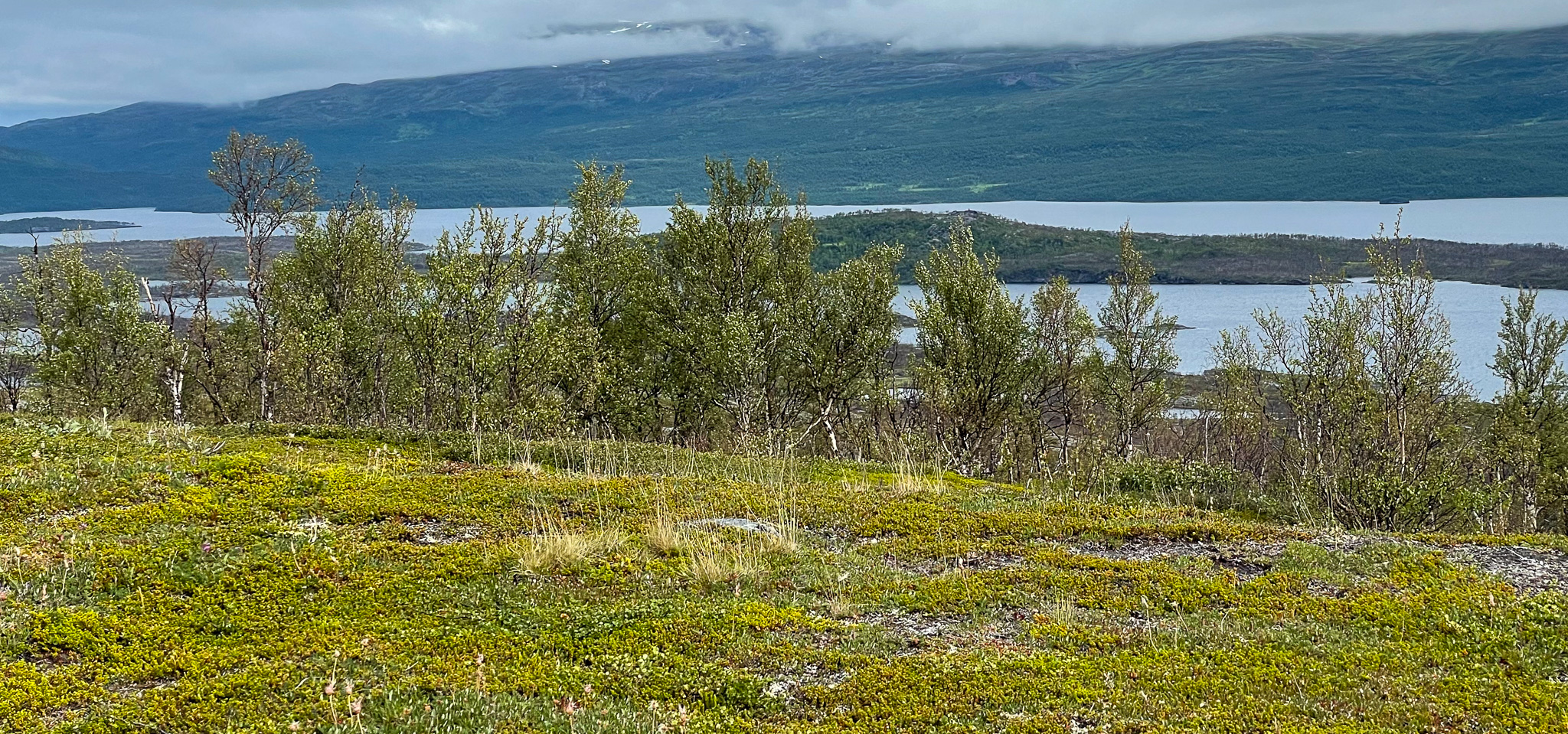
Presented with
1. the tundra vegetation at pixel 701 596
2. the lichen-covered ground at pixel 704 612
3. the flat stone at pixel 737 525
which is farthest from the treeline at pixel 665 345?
the flat stone at pixel 737 525

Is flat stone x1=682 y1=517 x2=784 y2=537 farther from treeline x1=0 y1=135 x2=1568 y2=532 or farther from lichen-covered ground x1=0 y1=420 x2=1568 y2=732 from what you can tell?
treeline x1=0 y1=135 x2=1568 y2=532

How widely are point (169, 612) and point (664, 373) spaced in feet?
119

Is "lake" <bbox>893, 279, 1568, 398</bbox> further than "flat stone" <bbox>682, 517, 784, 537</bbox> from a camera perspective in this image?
Yes

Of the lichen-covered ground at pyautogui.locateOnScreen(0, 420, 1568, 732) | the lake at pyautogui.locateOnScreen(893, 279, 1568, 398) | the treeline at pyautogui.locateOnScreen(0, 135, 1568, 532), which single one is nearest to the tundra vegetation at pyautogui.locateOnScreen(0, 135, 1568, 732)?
the lichen-covered ground at pyautogui.locateOnScreen(0, 420, 1568, 732)

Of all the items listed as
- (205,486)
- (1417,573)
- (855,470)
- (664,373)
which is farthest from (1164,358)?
(205,486)

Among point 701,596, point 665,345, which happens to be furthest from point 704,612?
point 665,345

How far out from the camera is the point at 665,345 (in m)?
45.2

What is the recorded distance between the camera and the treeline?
41.2 m

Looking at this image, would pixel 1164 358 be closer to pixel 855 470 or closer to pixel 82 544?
pixel 855 470

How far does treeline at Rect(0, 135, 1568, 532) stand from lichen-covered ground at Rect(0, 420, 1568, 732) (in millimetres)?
20934

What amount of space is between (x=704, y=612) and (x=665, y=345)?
3554 cm

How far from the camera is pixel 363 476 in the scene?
49.0 ft

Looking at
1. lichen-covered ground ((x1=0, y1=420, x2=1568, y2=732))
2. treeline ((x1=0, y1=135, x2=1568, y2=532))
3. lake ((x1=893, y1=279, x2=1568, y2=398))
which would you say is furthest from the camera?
lake ((x1=893, y1=279, x2=1568, y2=398))

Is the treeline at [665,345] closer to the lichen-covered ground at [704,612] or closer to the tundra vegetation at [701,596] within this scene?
the tundra vegetation at [701,596]
